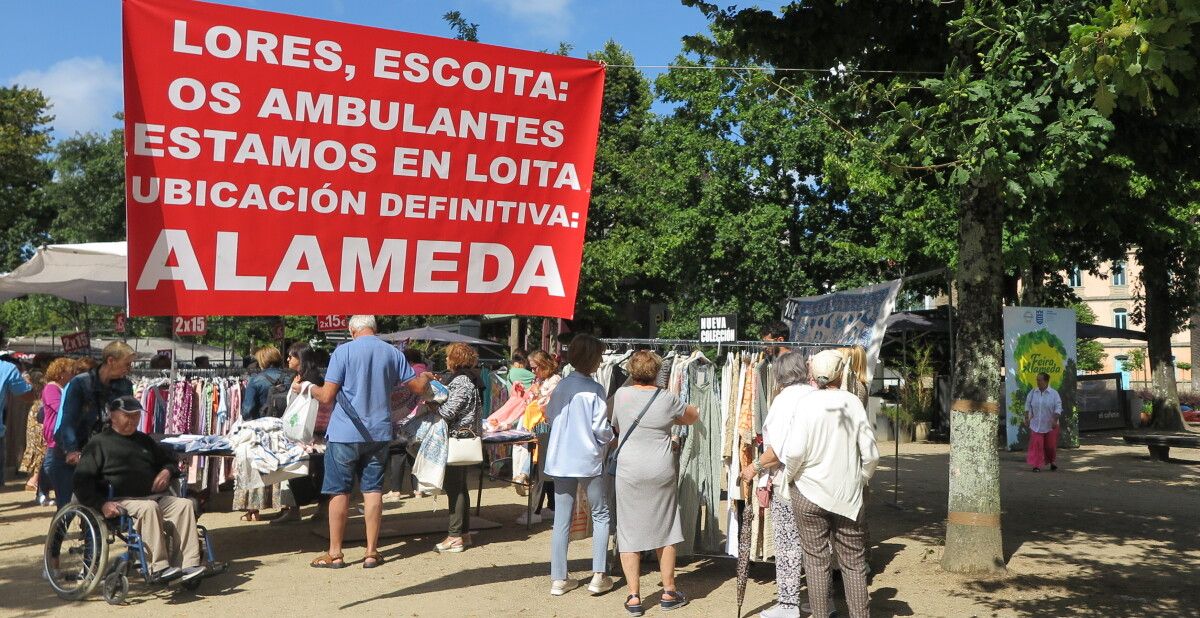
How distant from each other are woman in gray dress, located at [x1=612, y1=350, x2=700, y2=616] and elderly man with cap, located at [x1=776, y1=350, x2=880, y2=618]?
1.08 m

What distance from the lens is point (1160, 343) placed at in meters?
26.8

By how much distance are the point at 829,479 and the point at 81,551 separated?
5245 millimetres

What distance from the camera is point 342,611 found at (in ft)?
22.3

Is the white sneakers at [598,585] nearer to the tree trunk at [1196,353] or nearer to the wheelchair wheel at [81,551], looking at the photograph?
the wheelchair wheel at [81,551]

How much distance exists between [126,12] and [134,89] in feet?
1.32

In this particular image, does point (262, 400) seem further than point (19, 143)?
No

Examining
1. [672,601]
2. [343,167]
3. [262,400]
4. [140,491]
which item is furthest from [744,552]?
[262,400]

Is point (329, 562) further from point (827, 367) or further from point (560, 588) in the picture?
point (827, 367)

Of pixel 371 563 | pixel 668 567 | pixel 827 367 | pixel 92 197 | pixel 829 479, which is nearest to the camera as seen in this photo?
pixel 829 479

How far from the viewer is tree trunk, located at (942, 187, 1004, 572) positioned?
25.7ft

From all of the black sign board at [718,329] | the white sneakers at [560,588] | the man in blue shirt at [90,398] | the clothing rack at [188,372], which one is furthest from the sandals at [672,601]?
the clothing rack at [188,372]

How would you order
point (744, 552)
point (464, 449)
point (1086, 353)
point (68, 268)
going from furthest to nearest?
point (1086, 353)
point (68, 268)
point (464, 449)
point (744, 552)

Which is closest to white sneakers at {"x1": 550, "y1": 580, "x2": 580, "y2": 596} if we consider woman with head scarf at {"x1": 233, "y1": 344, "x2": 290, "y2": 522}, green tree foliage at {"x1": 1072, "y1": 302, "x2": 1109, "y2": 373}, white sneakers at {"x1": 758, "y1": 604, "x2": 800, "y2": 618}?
white sneakers at {"x1": 758, "y1": 604, "x2": 800, "y2": 618}

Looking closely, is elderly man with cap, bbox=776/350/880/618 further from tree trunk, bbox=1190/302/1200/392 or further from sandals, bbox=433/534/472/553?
tree trunk, bbox=1190/302/1200/392
